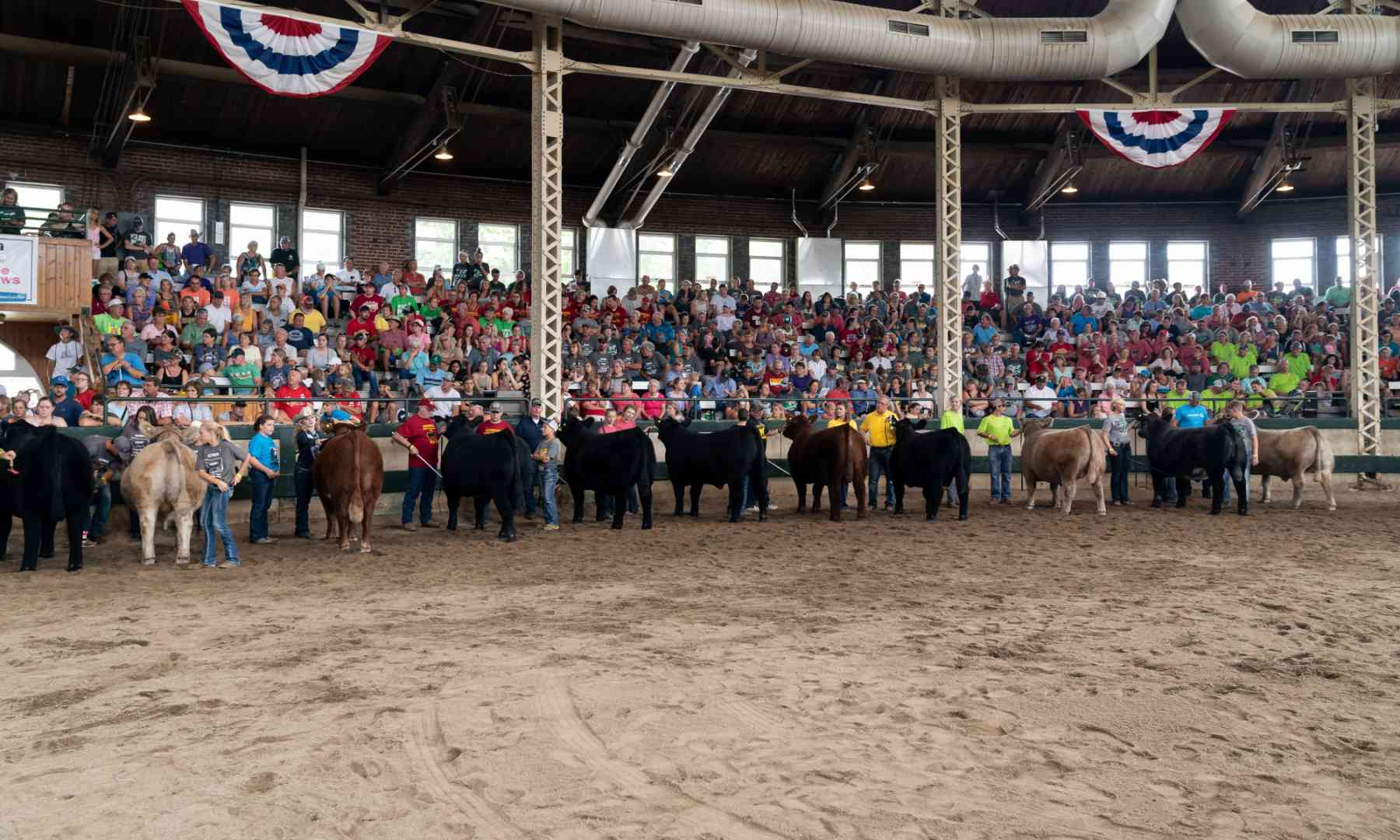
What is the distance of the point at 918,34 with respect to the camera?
1744 cm

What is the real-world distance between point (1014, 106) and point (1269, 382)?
30.1 feet

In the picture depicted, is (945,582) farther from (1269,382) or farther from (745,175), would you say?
(745,175)

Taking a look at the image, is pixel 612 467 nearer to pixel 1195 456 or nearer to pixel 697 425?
A: pixel 697 425

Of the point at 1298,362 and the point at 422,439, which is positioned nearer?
the point at 422,439

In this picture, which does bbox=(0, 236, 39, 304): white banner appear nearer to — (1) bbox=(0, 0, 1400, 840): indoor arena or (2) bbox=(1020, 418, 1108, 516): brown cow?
(1) bbox=(0, 0, 1400, 840): indoor arena

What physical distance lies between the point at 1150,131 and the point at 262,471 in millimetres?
15591

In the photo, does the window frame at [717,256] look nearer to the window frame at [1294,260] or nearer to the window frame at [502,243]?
the window frame at [502,243]

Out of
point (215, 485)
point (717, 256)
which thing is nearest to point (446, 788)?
point (215, 485)

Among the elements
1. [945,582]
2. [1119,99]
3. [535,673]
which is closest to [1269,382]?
[1119,99]

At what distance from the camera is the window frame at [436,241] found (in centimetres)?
2722

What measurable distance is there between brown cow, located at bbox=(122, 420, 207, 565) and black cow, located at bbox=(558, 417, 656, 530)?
4.93 m

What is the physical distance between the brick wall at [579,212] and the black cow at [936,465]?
14.9m

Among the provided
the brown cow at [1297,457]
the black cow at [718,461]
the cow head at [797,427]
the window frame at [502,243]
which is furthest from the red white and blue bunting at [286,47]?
the brown cow at [1297,457]

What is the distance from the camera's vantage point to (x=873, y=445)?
54.4 feet
